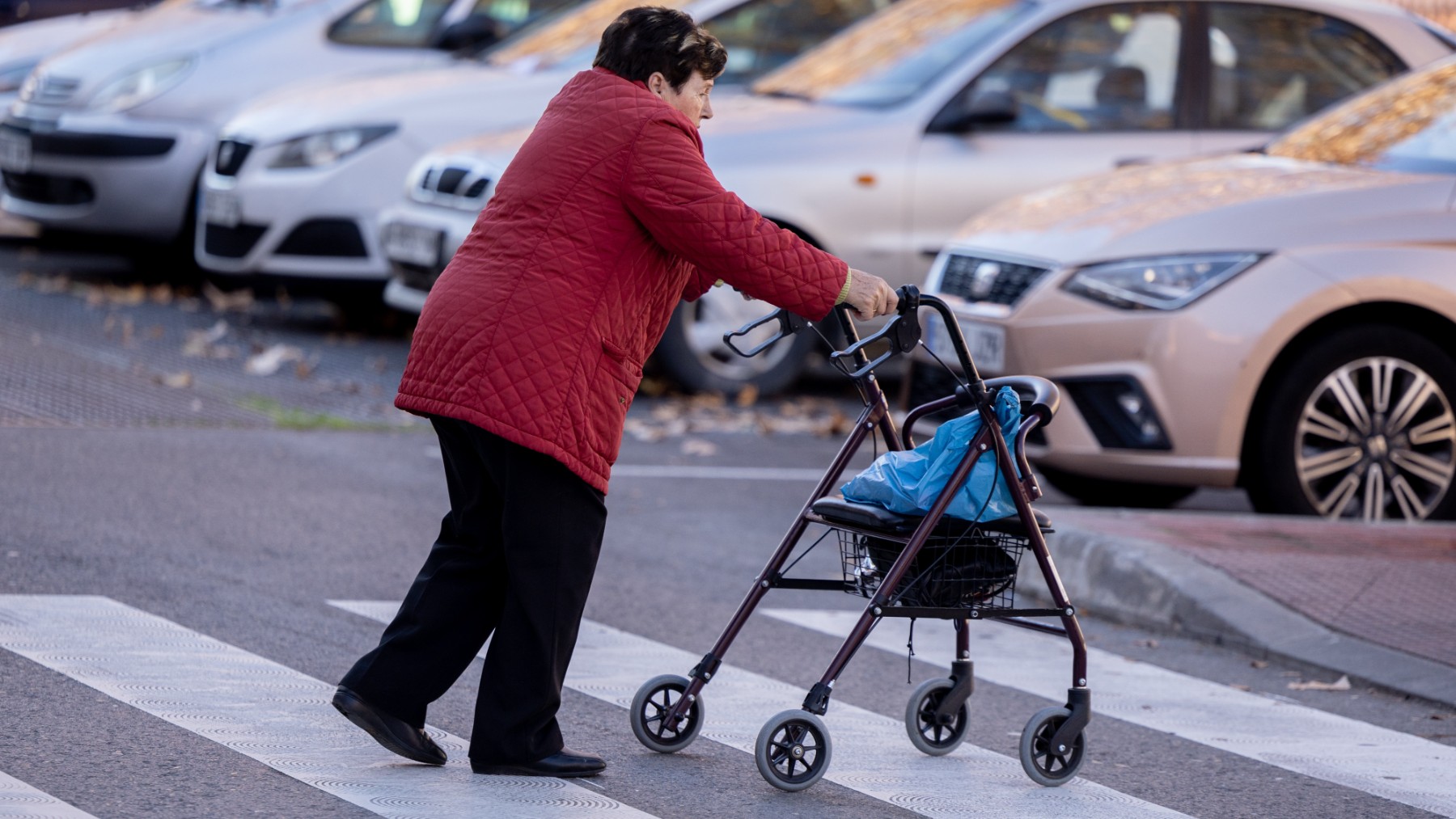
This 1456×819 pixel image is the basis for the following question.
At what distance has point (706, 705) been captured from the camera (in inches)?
194

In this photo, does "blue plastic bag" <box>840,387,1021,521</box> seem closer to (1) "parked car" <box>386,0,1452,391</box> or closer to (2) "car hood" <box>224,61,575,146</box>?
(1) "parked car" <box>386,0,1452,391</box>

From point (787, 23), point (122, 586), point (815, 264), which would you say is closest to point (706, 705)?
point (815, 264)

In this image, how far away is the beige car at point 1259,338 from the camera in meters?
6.96

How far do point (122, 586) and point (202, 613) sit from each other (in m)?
0.36

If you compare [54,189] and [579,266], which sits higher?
[579,266]

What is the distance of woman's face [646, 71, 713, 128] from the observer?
4.07 meters

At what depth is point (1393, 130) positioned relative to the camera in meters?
7.70

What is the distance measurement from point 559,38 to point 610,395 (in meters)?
8.28

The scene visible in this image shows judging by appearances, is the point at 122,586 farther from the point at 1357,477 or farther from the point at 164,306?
the point at 164,306

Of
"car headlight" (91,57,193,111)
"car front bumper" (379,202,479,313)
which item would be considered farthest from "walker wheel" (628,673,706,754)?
"car headlight" (91,57,193,111)

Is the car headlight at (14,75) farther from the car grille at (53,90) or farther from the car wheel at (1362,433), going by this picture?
the car wheel at (1362,433)

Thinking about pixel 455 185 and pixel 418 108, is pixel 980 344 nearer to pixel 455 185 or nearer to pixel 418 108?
pixel 455 185

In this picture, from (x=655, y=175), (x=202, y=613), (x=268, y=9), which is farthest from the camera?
(x=268, y=9)

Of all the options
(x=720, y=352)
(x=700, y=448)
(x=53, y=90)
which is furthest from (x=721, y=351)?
(x=53, y=90)
